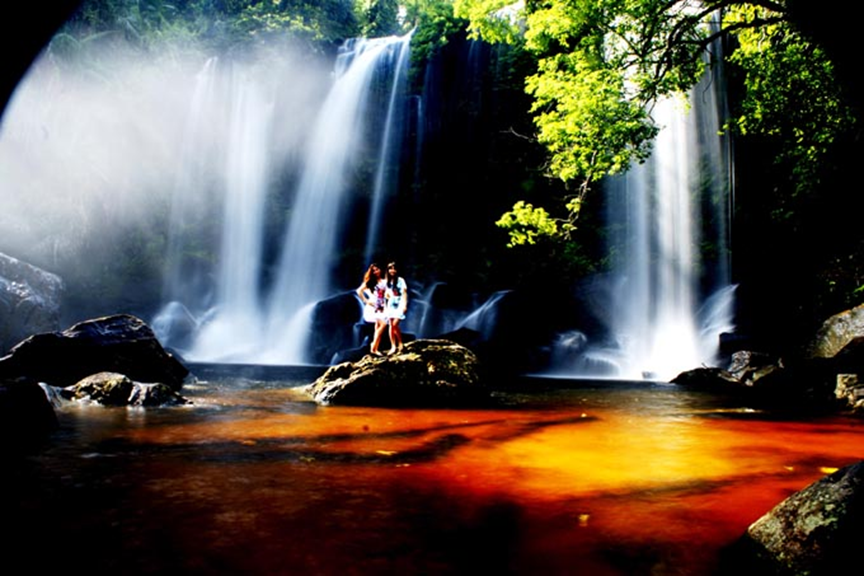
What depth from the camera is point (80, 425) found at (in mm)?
5359

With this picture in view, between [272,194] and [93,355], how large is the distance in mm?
20545

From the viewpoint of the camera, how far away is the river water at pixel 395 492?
2.31 m

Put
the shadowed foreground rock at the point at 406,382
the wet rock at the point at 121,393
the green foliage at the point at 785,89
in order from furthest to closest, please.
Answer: the green foliage at the point at 785,89 < the shadowed foreground rock at the point at 406,382 < the wet rock at the point at 121,393

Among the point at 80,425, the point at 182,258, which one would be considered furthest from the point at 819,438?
the point at 182,258

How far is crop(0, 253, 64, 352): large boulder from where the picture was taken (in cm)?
1650

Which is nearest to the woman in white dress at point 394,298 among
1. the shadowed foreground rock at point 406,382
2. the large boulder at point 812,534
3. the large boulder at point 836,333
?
the shadowed foreground rock at point 406,382

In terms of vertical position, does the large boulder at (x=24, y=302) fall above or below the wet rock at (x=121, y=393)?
above

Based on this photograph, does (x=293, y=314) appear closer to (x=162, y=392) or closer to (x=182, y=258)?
(x=182, y=258)

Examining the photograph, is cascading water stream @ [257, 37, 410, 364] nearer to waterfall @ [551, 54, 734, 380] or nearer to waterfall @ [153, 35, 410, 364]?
waterfall @ [153, 35, 410, 364]

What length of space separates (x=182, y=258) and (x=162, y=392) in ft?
72.6

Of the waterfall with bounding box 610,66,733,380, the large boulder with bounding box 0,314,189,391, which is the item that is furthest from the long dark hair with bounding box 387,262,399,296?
the waterfall with bounding box 610,66,733,380

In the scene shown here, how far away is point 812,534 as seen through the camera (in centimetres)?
216

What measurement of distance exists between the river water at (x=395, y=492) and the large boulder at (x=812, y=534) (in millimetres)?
204

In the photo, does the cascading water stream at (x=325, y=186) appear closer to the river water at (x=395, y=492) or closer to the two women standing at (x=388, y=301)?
the two women standing at (x=388, y=301)
